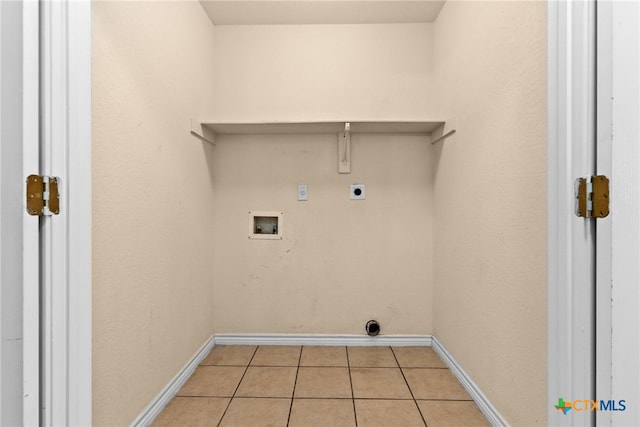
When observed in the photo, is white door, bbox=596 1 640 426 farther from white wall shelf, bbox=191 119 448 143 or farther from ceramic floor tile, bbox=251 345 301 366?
ceramic floor tile, bbox=251 345 301 366

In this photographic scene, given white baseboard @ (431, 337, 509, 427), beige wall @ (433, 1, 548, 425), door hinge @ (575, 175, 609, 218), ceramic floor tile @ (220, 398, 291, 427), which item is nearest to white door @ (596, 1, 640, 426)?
door hinge @ (575, 175, 609, 218)

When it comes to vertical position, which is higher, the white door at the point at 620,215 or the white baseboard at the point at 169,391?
the white door at the point at 620,215

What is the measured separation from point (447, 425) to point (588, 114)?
4.56ft

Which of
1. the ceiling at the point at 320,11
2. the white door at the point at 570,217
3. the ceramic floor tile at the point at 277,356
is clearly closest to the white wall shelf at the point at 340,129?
the ceiling at the point at 320,11

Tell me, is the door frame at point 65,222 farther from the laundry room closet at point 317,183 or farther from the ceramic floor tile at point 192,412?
the ceramic floor tile at point 192,412

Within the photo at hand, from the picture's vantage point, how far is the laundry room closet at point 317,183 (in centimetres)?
123

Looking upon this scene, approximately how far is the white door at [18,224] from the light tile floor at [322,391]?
0.87 metres

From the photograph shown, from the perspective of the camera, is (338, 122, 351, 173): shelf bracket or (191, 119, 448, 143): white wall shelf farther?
(338, 122, 351, 173): shelf bracket

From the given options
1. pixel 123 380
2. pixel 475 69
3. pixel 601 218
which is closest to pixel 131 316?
pixel 123 380

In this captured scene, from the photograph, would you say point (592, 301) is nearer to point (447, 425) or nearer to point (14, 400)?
point (447, 425)

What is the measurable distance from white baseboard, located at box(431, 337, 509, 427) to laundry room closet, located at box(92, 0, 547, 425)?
0.15 ft

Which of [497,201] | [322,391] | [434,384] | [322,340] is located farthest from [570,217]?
[322,340]

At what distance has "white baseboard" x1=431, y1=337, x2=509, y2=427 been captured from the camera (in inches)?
57.5

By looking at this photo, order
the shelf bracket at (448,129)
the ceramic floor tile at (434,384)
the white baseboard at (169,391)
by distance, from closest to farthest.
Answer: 1. the white baseboard at (169,391)
2. the ceramic floor tile at (434,384)
3. the shelf bracket at (448,129)
